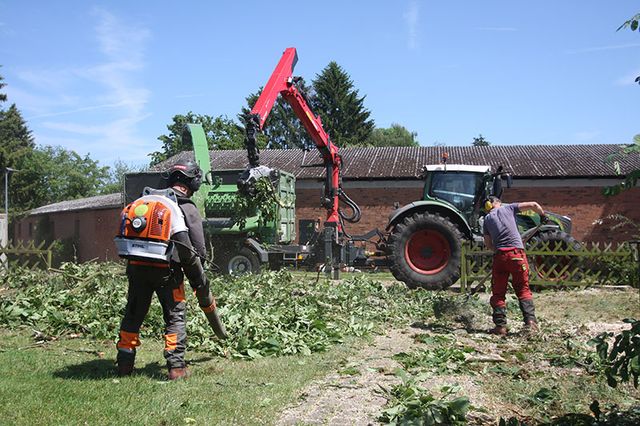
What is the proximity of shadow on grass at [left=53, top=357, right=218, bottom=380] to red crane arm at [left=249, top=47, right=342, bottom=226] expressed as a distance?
6.94 metres

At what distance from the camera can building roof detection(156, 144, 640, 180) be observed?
73.8ft

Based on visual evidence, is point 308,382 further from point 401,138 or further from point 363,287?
point 401,138

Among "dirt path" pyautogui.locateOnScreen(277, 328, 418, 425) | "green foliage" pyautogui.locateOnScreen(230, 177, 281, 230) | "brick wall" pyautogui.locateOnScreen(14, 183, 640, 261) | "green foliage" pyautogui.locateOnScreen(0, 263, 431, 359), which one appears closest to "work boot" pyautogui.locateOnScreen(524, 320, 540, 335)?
"green foliage" pyautogui.locateOnScreen(0, 263, 431, 359)

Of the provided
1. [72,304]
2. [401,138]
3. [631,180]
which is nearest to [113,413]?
[631,180]

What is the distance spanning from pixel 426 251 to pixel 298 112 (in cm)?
428

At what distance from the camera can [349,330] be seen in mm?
7320

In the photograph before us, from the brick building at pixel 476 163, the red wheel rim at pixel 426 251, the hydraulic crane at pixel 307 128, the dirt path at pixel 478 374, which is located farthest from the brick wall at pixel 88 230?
the dirt path at pixel 478 374

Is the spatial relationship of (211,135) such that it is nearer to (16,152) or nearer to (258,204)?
(16,152)

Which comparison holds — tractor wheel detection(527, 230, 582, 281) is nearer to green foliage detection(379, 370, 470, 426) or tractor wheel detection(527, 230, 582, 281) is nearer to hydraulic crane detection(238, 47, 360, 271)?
hydraulic crane detection(238, 47, 360, 271)

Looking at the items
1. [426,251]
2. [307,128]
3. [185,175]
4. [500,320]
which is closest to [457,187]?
[426,251]

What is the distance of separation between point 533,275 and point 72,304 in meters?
9.06

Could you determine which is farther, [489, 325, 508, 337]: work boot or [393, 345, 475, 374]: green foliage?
[489, 325, 508, 337]: work boot

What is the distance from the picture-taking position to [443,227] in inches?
477

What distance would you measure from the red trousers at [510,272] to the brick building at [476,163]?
14.1 metres
